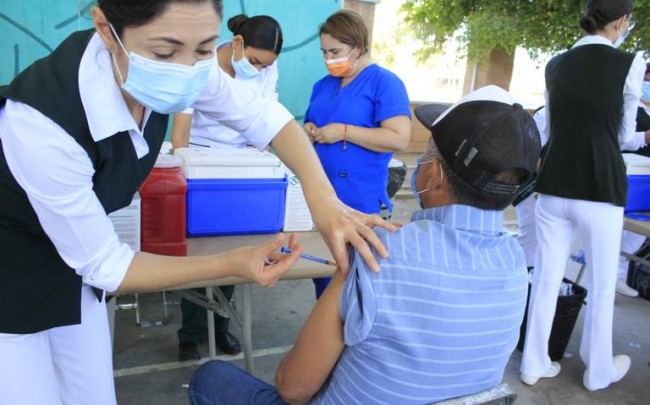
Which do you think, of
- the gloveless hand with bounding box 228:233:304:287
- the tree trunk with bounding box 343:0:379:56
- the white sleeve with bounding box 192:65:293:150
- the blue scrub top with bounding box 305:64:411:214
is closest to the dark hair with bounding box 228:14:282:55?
the blue scrub top with bounding box 305:64:411:214

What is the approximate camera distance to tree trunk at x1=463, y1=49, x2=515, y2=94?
287 inches

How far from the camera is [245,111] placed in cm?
139

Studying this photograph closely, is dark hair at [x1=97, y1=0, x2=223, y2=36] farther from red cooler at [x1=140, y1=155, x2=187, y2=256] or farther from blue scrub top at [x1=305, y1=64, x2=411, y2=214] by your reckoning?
blue scrub top at [x1=305, y1=64, x2=411, y2=214]

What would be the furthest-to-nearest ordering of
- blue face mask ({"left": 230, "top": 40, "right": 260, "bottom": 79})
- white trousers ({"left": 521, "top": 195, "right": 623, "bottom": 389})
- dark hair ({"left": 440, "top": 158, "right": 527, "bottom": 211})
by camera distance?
blue face mask ({"left": 230, "top": 40, "right": 260, "bottom": 79}), white trousers ({"left": 521, "top": 195, "right": 623, "bottom": 389}), dark hair ({"left": 440, "top": 158, "right": 527, "bottom": 211})

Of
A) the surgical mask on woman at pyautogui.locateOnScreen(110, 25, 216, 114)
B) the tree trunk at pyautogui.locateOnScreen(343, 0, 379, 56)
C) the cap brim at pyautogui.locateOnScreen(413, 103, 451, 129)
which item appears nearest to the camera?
the surgical mask on woman at pyautogui.locateOnScreen(110, 25, 216, 114)

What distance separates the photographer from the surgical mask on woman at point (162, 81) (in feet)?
3.29

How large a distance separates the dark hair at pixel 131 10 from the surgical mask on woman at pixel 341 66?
1.54 meters

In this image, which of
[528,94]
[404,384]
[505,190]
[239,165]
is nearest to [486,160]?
[505,190]

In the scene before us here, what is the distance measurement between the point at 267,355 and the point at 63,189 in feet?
6.46

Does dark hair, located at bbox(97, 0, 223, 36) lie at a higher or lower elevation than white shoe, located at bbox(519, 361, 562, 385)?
higher

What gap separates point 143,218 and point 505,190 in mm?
1130

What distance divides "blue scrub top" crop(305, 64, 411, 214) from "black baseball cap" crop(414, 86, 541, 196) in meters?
1.27

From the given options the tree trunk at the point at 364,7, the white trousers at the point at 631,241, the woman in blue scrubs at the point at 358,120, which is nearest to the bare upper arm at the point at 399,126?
the woman in blue scrubs at the point at 358,120

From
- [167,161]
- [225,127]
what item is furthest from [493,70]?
[167,161]
